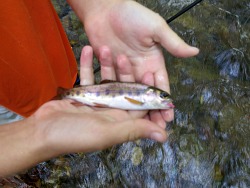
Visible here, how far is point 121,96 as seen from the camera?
9.23 ft

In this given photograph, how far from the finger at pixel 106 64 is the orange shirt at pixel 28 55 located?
33cm

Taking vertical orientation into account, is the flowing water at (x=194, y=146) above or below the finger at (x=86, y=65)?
below

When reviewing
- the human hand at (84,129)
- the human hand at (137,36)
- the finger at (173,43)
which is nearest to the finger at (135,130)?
the human hand at (84,129)

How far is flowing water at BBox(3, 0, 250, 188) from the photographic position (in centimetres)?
373

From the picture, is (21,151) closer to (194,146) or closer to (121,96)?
(121,96)

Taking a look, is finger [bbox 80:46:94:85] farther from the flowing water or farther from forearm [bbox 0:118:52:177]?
the flowing water

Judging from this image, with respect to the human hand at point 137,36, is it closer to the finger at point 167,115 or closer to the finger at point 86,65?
the finger at point 167,115

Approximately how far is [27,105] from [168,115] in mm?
1110

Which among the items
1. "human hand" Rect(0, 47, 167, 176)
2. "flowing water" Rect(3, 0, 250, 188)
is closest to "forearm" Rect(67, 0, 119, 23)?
"human hand" Rect(0, 47, 167, 176)

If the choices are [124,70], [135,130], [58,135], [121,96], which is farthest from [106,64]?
[58,135]

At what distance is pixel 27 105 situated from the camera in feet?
8.25

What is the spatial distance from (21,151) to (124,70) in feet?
3.91

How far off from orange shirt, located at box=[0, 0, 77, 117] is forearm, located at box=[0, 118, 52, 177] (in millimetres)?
454

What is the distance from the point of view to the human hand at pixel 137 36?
8.43ft
